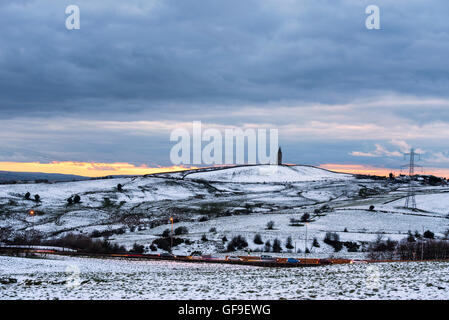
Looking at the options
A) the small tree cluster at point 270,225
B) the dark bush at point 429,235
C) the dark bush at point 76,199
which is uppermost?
the dark bush at point 76,199

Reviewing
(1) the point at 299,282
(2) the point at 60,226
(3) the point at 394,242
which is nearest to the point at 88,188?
(2) the point at 60,226

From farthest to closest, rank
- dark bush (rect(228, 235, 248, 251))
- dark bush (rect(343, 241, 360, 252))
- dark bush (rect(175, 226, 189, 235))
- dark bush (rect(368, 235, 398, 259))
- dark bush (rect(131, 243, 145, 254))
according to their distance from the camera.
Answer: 1. dark bush (rect(175, 226, 189, 235))
2. dark bush (rect(228, 235, 248, 251))
3. dark bush (rect(343, 241, 360, 252))
4. dark bush (rect(131, 243, 145, 254))
5. dark bush (rect(368, 235, 398, 259))

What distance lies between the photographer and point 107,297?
2434 cm

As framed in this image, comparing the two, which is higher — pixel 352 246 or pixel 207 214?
pixel 207 214

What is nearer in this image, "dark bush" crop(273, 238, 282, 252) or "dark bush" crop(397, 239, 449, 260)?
"dark bush" crop(397, 239, 449, 260)

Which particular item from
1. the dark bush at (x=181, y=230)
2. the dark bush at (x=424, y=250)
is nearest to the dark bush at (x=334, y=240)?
the dark bush at (x=424, y=250)

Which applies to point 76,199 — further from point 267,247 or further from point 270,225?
point 267,247

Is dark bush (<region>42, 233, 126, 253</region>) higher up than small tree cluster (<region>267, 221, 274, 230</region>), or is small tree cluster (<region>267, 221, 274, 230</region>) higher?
small tree cluster (<region>267, 221, 274, 230</region>)

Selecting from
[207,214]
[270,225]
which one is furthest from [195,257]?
[207,214]

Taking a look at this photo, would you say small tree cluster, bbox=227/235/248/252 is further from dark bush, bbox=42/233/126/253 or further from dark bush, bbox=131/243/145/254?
dark bush, bbox=42/233/126/253

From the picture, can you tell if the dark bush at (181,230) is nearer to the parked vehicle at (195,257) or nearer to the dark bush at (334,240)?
the parked vehicle at (195,257)

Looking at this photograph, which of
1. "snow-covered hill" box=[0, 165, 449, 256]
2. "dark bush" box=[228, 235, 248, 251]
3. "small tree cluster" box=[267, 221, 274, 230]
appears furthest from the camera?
"small tree cluster" box=[267, 221, 274, 230]

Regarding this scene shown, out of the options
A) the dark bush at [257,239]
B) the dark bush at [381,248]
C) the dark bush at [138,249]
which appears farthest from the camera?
the dark bush at [257,239]

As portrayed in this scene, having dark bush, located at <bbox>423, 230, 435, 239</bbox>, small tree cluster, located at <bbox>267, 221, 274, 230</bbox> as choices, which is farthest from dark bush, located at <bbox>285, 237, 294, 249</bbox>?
dark bush, located at <bbox>423, 230, 435, 239</bbox>
